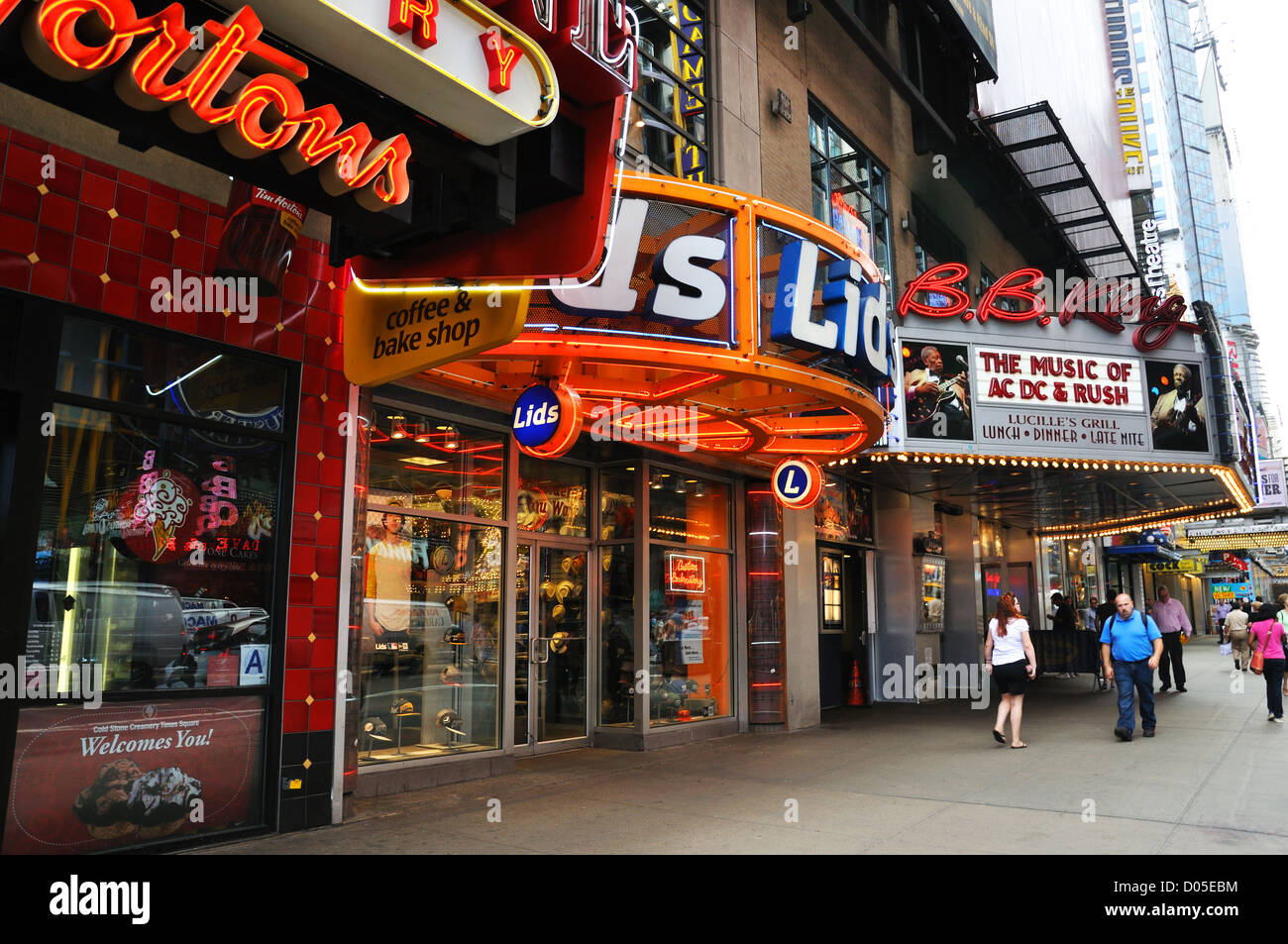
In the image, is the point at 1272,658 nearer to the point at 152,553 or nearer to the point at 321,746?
the point at 321,746

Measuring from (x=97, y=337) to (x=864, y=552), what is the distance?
13.3 m

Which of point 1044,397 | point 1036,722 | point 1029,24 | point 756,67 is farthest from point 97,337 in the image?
point 1029,24

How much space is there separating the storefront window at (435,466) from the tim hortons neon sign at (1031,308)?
21.7 ft

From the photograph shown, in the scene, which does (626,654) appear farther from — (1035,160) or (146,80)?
(1035,160)

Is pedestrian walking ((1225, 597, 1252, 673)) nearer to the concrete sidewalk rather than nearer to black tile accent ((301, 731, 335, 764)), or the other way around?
the concrete sidewalk

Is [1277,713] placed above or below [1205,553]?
below

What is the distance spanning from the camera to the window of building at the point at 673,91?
37.0 feet

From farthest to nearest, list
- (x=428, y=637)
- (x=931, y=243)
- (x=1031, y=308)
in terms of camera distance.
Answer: (x=931, y=243), (x=1031, y=308), (x=428, y=637)

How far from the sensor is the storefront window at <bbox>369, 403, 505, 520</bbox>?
879 centimetres

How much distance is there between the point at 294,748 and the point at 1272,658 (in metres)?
12.9

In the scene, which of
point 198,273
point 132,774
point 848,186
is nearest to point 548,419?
point 198,273

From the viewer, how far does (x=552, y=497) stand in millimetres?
11109

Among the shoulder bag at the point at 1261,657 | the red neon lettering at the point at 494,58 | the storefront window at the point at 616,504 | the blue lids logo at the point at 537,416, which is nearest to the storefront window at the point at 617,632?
the storefront window at the point at 616,504

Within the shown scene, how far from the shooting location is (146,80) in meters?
3.79
